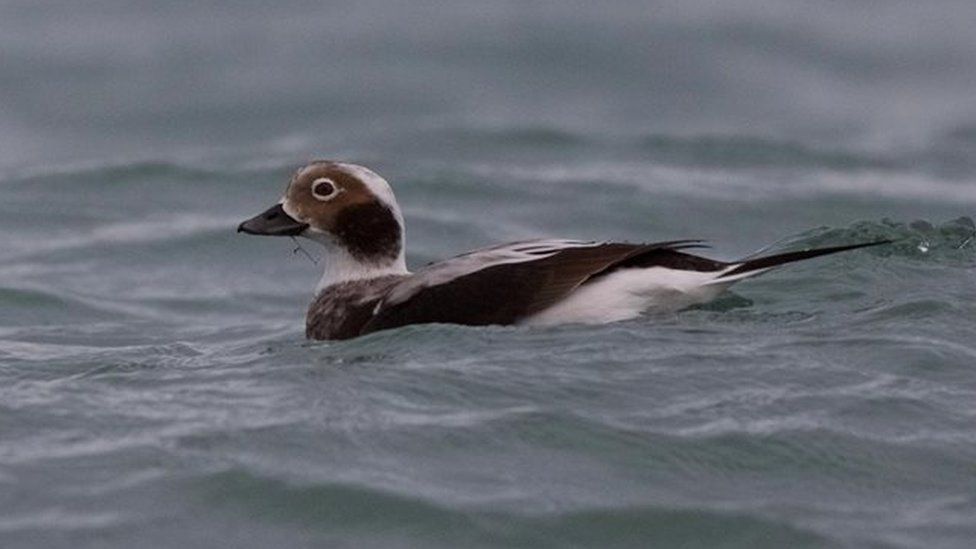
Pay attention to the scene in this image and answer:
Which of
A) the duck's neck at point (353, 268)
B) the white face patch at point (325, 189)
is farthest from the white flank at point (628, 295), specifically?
the white face patch at point (325, 189)

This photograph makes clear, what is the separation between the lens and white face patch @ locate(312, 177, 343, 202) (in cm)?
966

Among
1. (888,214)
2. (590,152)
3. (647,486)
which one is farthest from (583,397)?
(590,152)

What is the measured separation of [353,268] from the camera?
9.75 meters

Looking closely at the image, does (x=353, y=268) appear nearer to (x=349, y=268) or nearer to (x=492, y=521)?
(x=349, y=268)

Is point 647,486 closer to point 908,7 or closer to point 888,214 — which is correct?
point 888,214

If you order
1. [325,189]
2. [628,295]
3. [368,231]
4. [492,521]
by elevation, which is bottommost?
[492,521]

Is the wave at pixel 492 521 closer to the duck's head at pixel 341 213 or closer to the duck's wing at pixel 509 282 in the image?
the duck's wing at pixel 509 282

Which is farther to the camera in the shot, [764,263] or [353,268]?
[353,268]

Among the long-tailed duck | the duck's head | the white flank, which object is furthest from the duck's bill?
the white flank

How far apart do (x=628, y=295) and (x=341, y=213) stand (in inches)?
55.9

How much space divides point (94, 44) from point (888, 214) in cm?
788

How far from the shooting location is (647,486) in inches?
261

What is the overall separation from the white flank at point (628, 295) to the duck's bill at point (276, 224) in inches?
52.0

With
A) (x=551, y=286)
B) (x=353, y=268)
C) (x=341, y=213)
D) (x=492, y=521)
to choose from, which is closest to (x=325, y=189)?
(x=341, y=213)
